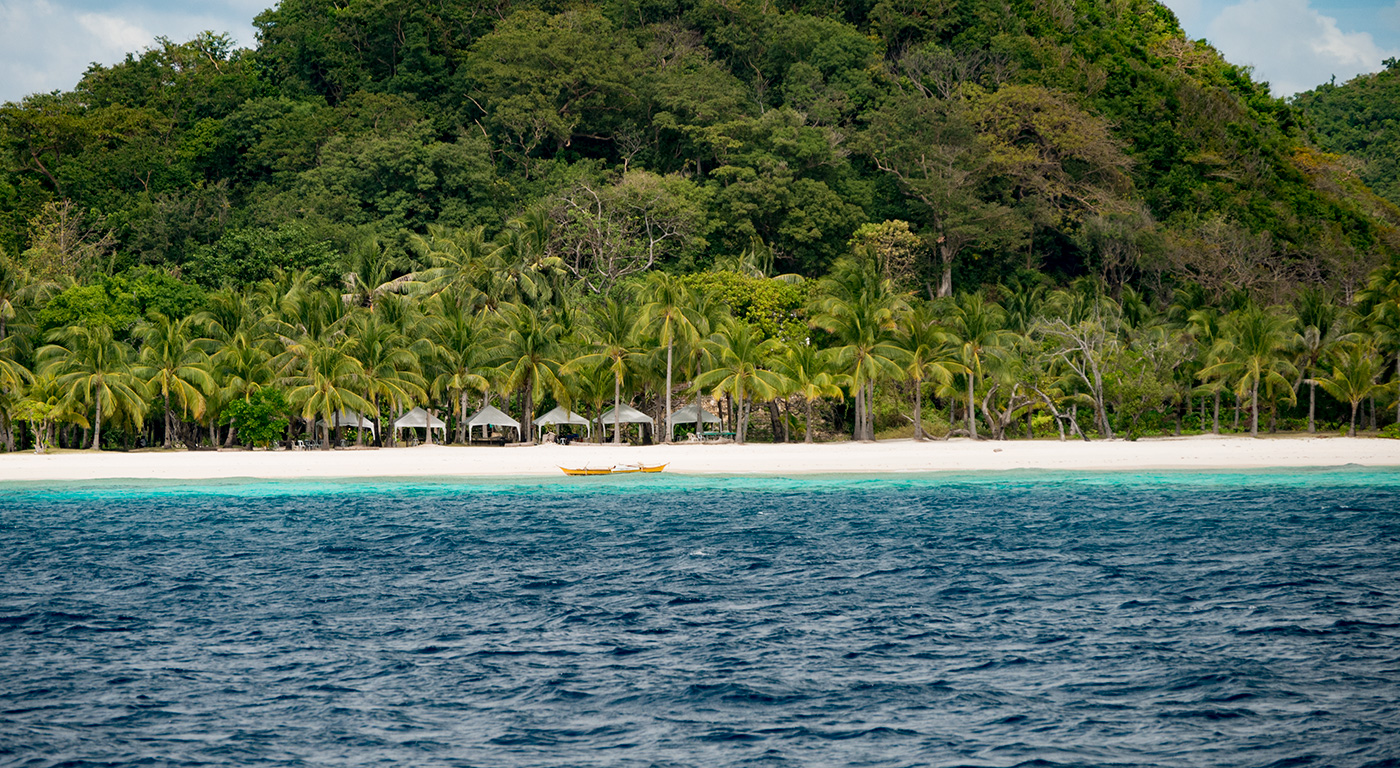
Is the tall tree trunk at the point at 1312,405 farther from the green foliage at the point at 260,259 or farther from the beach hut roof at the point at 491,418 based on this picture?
the green foliage at the point at 260,259

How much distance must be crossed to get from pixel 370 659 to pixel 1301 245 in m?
63.0

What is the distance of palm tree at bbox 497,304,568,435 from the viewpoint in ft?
151

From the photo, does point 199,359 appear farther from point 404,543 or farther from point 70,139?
point 70,139

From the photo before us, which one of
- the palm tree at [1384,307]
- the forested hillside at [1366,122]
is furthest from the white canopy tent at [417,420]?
the forested hillside at [1366,122]

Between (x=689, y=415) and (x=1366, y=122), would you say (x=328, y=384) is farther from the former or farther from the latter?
(x=1366, y=122)

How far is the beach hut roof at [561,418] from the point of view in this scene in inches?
1940

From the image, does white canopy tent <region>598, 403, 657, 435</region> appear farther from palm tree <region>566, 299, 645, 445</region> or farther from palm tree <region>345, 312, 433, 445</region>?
palm tree <region>345, 312, 433, 445</region>

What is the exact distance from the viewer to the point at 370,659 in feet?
45.2

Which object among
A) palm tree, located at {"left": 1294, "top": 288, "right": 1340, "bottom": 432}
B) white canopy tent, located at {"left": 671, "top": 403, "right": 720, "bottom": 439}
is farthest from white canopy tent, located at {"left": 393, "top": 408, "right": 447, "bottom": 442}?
palm tree, located at {"left": 1294, "top": 288, "right": 1340, "bottom": 432}

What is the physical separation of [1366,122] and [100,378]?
285 ft

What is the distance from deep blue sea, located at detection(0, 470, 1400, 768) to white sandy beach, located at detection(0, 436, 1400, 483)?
10410 mm

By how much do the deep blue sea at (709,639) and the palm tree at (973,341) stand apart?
61.2ft

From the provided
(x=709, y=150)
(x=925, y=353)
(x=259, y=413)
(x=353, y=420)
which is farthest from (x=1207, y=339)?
(x=259, y=413)

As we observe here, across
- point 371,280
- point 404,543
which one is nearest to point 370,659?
point 404,543
